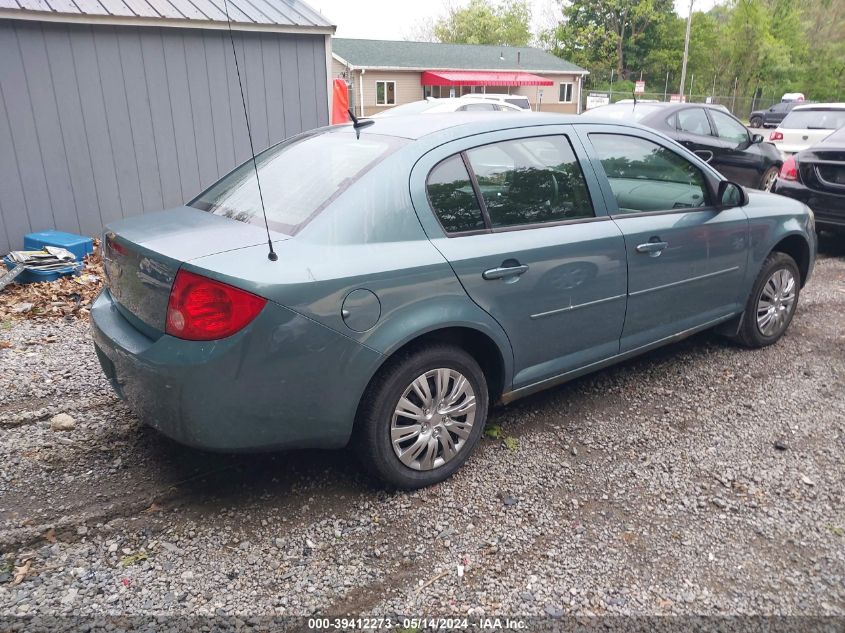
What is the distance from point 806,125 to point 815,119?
0.64 ft

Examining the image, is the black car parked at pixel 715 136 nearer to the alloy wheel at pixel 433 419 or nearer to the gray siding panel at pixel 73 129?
the gray siding panel at pixel 73 129

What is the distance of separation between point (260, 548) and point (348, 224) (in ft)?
4.53

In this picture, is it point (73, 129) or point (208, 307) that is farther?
point (73, 129)

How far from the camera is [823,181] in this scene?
720 cm

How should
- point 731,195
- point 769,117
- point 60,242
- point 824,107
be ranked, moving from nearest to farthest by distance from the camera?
point 731,195 < point 60,242 < point 824,107 < point 769,117

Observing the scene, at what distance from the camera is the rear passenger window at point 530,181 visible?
10.5 ft

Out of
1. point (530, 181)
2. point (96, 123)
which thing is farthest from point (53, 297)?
point (530, 181)

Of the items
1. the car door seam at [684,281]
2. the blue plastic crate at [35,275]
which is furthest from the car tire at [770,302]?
the blue plastic crate at [35,275]

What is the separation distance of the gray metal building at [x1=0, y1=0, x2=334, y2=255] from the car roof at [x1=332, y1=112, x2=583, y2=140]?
502 cm


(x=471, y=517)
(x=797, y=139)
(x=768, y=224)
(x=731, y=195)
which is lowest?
(x=471, y=517)

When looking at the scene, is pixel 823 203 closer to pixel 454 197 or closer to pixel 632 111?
pixel 632 111

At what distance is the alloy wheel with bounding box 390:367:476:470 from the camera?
2.92 metres

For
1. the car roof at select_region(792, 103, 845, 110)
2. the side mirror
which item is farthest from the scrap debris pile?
the car roof at select_region(792, 103, 845, 110)

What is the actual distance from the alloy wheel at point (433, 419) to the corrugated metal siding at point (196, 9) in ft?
20.5
